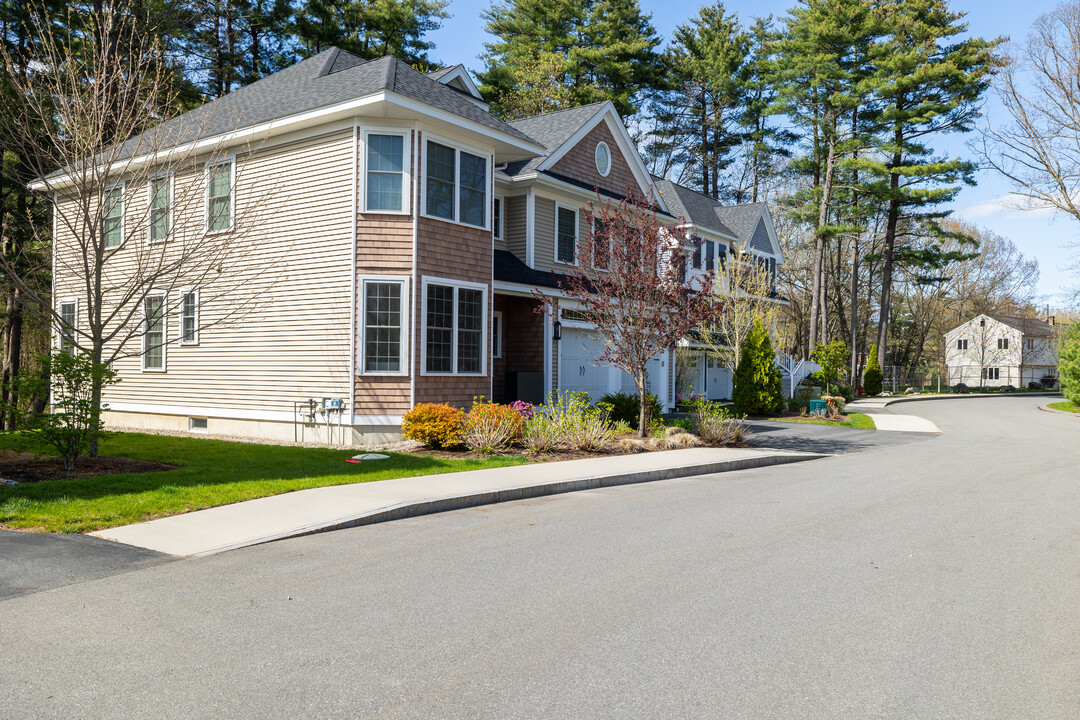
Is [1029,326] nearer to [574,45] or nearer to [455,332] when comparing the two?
[574,45]

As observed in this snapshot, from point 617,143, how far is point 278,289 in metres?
11.7

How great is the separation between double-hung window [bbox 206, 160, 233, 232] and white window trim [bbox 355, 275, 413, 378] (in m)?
3.93

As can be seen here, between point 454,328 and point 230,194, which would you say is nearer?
point 454,328

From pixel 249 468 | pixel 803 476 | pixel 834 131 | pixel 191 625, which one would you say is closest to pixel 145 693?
pixel 191 625

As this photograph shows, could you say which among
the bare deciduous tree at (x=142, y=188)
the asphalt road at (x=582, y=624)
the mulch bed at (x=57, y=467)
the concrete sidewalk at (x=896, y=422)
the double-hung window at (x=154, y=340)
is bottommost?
the asphalt road at (x=582, y=624)

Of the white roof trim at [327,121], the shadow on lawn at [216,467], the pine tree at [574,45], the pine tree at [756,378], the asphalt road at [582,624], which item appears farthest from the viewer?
the pine tree at [574,45]

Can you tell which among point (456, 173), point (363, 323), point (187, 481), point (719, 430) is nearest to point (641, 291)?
point (719, 430)

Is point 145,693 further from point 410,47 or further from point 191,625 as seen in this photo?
point 410,47

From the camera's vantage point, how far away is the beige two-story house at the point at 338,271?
15.5 m

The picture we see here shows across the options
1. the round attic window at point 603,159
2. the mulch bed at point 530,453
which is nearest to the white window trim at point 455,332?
the mulch bed at point 530,453

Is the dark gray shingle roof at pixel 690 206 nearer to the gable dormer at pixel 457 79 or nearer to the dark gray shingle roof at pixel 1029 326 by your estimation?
the gable dormer at pixel 457 79

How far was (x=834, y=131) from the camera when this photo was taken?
41250mm

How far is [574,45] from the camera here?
40812 mm

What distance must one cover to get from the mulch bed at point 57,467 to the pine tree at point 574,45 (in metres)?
30.6
